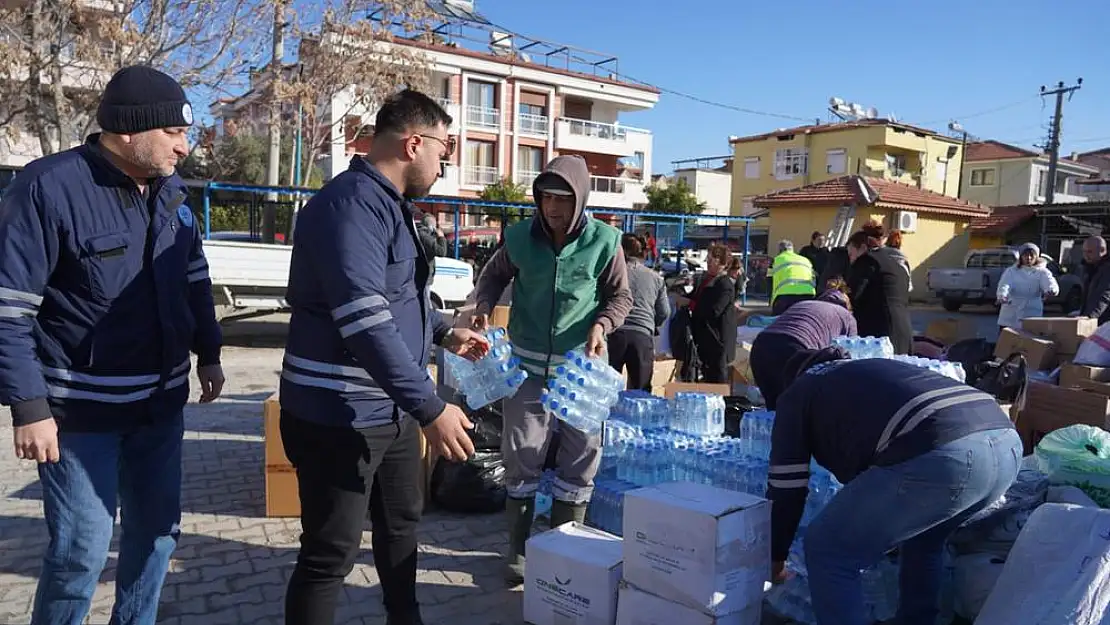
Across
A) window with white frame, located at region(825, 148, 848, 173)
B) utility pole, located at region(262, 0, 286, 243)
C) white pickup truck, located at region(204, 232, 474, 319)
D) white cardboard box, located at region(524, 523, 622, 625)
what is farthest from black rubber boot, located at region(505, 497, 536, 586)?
window with white frame, located at region(825, 148, 848, 173)

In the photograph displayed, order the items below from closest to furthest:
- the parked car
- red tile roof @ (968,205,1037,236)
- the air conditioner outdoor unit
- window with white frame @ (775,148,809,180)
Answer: the parked car < the air conditioner outdoor unit < red tile roof @ (968,205,1037,236) < window with white frame @ (775,148,809,180)

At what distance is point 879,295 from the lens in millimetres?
6176

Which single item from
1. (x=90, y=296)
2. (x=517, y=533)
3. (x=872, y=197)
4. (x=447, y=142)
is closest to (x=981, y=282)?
(x=872, y=197)

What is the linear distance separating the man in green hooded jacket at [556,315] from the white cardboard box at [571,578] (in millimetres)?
382

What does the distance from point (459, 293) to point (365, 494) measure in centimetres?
1129

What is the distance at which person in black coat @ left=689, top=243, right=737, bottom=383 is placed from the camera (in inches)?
269

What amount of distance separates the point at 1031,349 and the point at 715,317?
287 cm

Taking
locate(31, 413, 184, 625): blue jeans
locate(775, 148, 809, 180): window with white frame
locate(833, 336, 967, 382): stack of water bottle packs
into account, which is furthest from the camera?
locate(775, 148, 809, 180): window with white frame

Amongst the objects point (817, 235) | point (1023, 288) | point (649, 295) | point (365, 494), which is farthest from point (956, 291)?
point (365, 494)

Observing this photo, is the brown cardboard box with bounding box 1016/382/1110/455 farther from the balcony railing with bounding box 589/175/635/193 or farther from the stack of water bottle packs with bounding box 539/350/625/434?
the balcony railing with bounding box 589/175/635/193

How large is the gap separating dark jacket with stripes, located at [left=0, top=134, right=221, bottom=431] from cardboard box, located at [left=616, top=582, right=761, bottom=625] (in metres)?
1.78

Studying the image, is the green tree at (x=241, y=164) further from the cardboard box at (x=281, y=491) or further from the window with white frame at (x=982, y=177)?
the window with white frame at (x=982, y=177)

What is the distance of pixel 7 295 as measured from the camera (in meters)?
2.09

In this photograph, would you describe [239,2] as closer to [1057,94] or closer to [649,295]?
[649,295]
